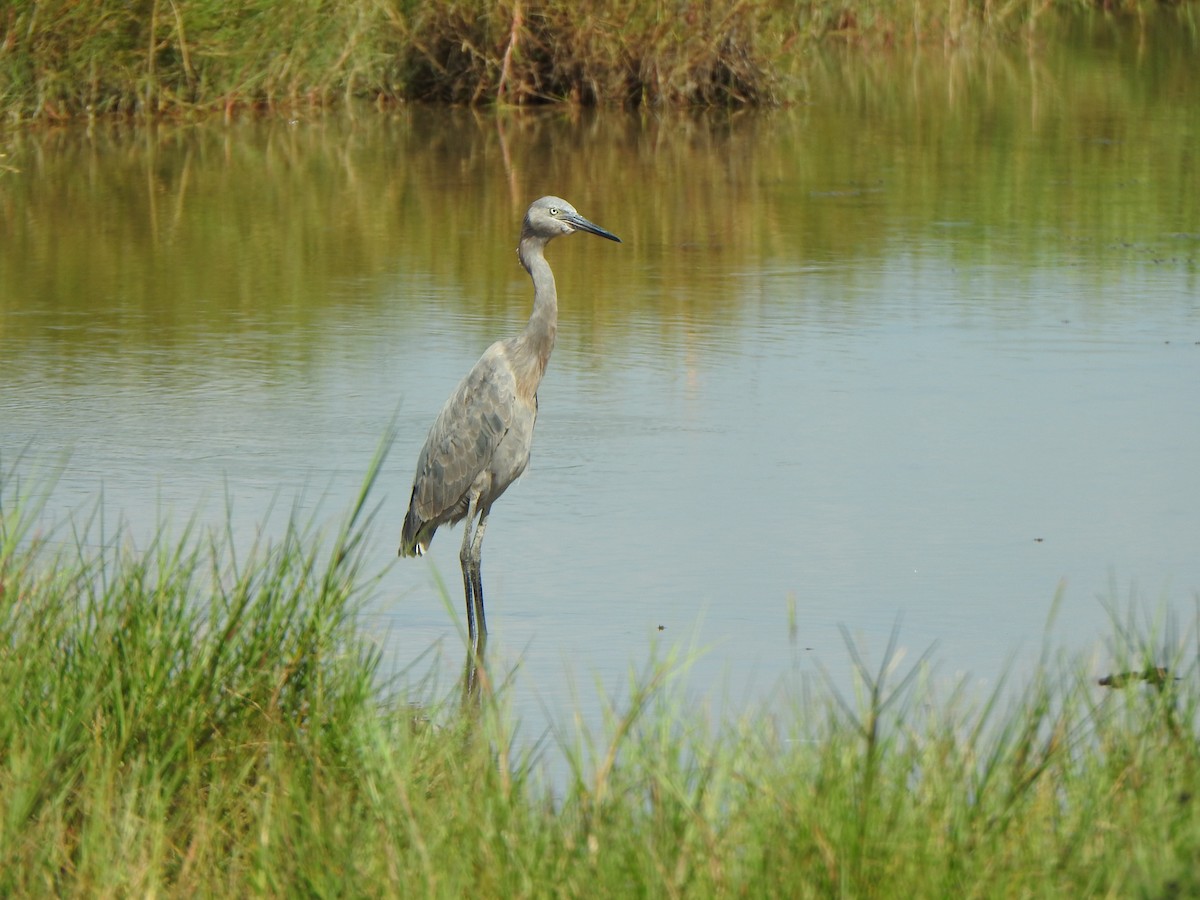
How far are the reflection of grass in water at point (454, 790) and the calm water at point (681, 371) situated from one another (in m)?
0.34

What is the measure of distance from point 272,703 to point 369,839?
2.02ft

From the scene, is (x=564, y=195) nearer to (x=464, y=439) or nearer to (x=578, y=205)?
(x=578, y=205)

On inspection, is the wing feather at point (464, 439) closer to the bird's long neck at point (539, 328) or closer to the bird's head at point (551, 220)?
the bird's long neck at point (539, 328)

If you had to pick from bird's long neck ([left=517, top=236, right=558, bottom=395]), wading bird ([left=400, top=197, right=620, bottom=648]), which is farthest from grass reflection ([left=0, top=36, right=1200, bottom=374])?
wading bird ([left=400, top=197, right=620, bottom=648])

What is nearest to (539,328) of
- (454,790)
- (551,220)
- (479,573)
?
(551,220)

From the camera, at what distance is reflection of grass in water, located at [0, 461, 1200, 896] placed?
305cm

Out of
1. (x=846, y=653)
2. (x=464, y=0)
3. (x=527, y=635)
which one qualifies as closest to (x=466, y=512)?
(x=527, y=635)

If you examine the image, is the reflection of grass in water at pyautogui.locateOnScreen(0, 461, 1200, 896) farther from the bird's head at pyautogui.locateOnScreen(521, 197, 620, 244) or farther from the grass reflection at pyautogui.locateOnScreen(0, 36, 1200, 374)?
Answer: the grass reflection at pyautogui.locateOnScreen(0, 36, 1200, 374)

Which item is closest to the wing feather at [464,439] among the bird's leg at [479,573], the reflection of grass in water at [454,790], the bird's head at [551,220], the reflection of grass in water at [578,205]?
the bird's leg at [479,573]

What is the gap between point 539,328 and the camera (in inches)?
239

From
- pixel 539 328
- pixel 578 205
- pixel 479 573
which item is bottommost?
pixel 479 573

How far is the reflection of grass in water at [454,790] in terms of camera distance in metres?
3.05

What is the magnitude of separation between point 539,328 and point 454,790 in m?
2.84

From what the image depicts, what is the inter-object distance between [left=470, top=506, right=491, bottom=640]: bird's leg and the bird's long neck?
44 cm
